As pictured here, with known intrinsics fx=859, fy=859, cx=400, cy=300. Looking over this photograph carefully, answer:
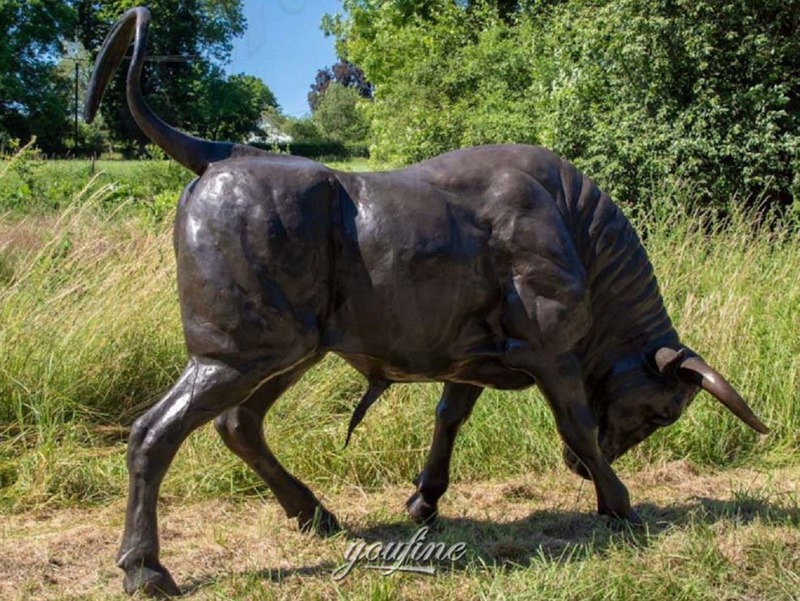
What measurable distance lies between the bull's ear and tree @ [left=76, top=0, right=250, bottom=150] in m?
21.7

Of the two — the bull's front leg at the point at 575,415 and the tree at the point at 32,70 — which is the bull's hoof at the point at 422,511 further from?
the tree at the point at 32,70

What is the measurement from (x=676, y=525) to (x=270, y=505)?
1881 mm

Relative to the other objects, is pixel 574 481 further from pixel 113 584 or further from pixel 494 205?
pixel 113 584

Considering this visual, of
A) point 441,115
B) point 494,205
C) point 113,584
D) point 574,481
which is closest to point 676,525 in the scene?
point 574,481

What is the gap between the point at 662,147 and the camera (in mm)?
9391

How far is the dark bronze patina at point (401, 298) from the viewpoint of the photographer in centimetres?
289

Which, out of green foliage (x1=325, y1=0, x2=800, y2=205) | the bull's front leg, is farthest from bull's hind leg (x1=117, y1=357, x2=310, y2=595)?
green foliage (x1=325, y1=0, x2=800, y2=205)

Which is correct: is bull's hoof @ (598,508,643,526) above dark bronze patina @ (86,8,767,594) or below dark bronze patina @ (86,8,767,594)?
below

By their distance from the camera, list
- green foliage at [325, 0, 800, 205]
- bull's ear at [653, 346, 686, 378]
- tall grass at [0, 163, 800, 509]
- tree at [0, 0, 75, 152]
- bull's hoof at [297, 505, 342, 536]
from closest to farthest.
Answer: bull's ear at [653, 346, 686, 378]
bull's hoof at [297, 505, 342, 536]
tall grass at [0, 163, 800, 509]
green foliage at [325, 0, 800, 205]
tree at [0, 0, 75, 152]

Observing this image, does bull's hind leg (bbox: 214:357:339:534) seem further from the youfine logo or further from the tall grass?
the tall grass

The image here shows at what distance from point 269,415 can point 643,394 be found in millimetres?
2249

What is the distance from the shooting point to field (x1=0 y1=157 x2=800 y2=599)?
3.16m

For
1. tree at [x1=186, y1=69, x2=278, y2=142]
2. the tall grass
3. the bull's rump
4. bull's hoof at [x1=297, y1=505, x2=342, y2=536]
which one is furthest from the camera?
tree at [x1=186, y1=69, x2=278, y2=142]

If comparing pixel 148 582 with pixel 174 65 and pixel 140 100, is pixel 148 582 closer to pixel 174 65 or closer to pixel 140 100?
pixel 140 100
